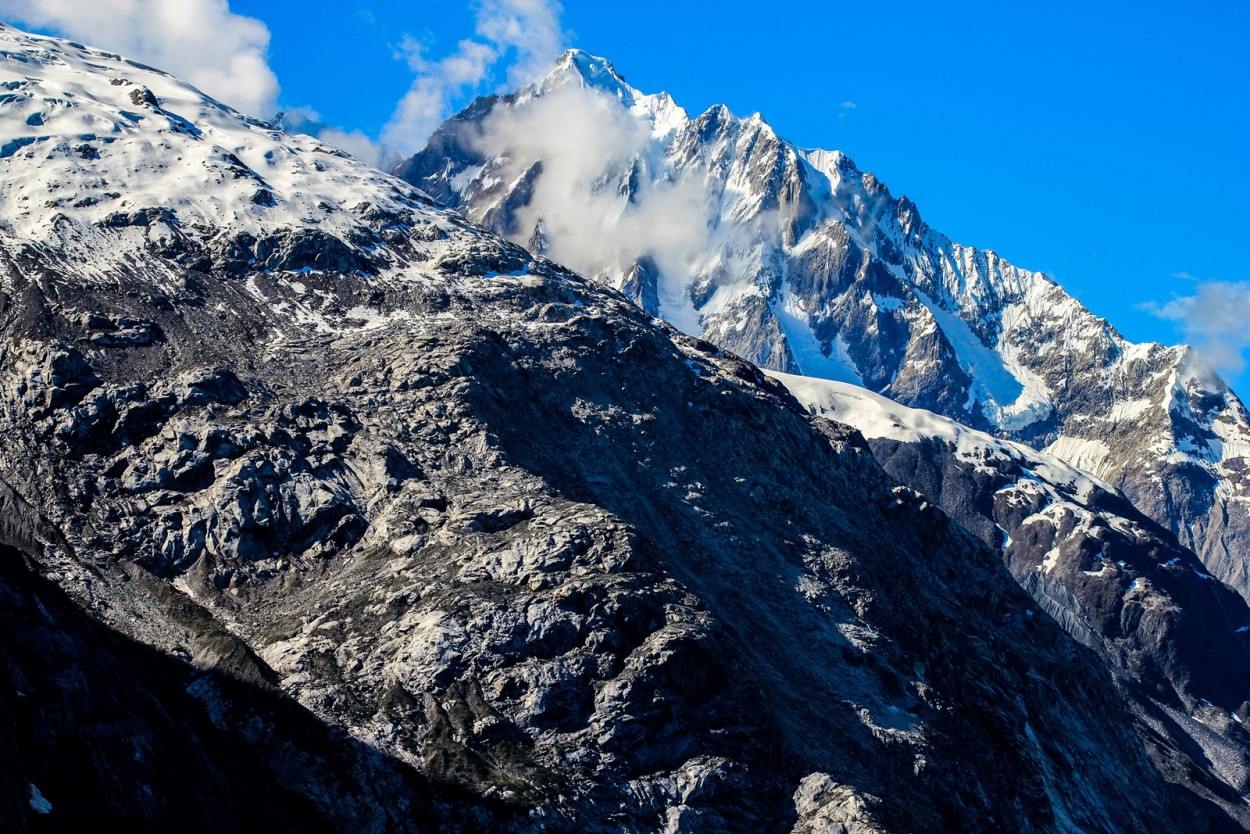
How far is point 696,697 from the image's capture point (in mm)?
104500

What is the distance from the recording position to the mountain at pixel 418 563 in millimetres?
90875

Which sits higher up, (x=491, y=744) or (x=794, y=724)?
(x=794, y=724)

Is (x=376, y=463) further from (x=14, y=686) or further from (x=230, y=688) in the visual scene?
(x=14, y=686)

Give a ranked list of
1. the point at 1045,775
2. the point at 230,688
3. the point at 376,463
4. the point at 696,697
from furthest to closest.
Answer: the point at 1045,775, the point at 376,463, the point at 696,697, the point at 230,688

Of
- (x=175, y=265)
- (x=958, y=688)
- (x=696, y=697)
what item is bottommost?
(x=696, y=697)

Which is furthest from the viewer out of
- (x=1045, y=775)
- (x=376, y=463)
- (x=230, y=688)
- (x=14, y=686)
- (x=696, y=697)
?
(x=1045, y=775)

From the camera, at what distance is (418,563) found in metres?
114

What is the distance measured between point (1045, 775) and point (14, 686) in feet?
357

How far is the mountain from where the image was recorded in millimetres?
90875

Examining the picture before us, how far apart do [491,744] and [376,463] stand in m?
40.9

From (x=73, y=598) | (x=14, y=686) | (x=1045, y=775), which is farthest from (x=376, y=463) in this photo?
(x=1045, y=775)

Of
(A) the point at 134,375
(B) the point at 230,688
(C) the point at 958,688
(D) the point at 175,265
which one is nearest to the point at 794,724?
(C) the point at 958,688

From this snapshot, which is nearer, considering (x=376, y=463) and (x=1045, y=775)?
(x=376, y=463)

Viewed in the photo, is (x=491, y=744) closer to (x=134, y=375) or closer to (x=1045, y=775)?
(x=134, y=375)
